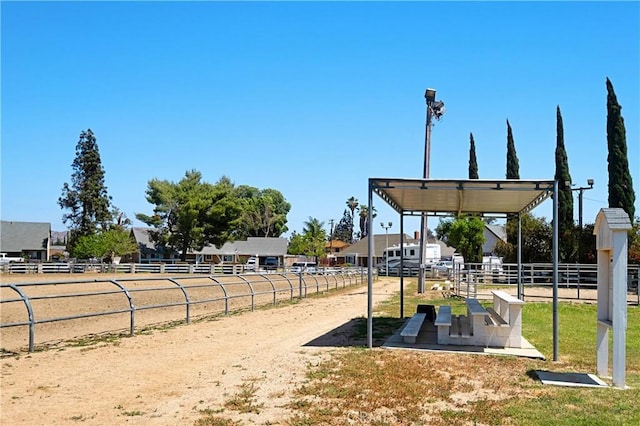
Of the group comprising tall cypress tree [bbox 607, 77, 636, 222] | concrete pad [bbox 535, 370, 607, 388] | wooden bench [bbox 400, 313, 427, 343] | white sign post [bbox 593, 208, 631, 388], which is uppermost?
tall cypress tree [bbox 607, 77, 636, 222]

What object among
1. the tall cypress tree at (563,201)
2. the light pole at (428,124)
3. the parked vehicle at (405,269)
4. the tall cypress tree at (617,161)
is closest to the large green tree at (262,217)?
the parked vehicle at (405,269)

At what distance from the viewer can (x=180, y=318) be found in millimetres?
16328

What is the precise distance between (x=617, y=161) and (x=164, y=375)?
37.8 metres

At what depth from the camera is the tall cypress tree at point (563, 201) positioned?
42.5m

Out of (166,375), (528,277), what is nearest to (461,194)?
(166,375)

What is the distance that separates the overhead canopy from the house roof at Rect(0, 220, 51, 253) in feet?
234

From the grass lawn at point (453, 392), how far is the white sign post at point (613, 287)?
15.2 inches

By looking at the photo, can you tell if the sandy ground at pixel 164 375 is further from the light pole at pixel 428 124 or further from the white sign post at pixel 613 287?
the light pole at pixel 428 124

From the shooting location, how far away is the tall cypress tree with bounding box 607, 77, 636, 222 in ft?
128

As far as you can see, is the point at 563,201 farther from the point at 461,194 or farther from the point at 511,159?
the point at 461,194

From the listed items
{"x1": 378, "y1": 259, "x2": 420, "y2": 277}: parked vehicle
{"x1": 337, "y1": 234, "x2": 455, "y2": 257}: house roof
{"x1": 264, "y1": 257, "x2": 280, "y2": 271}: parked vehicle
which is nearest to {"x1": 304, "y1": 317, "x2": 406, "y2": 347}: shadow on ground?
{"x1": 378, "y1": 259, "x2": 420, "y2": 277}: parked vehicle

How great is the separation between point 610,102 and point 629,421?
38.7 metres

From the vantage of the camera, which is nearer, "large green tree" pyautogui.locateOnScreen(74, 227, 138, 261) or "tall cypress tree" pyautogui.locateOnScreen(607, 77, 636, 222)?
"tall cypress tree" pyautogui.locateOnScreen(607, 77, 636, 222)

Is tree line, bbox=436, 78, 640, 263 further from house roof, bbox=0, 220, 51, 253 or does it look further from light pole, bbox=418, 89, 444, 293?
house roof, bbox=0, 220, 51, 253
